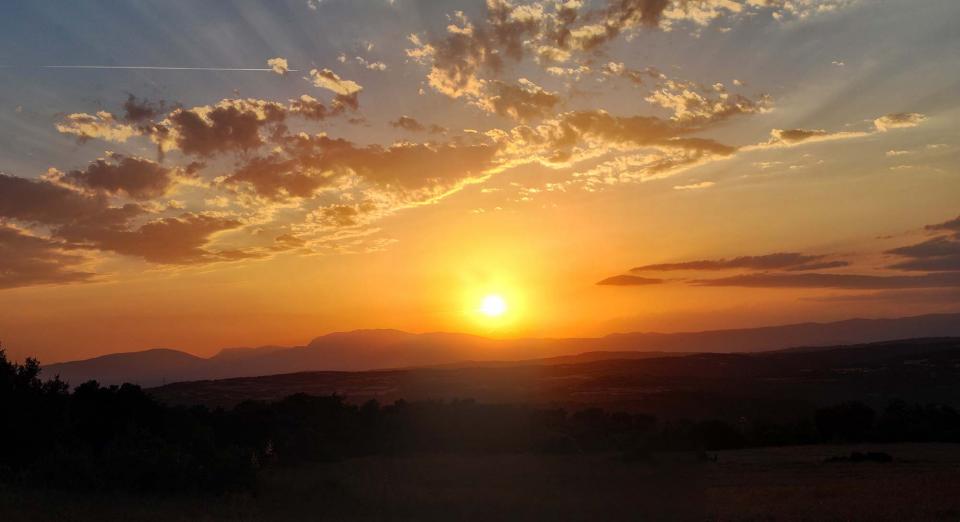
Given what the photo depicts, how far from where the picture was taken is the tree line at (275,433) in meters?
19.7

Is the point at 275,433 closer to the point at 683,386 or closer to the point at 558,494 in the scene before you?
the point at 558,494

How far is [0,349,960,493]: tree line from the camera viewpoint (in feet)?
64.6

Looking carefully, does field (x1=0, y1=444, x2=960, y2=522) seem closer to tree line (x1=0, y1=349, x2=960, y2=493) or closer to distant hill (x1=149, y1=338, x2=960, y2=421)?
tree line (x1=0, y1=349, x2=960, y2=493)

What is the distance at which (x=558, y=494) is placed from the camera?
797 inches

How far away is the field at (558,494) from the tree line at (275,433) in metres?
1.40

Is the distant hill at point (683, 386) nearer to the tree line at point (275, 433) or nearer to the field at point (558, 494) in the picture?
the tree line at point (275, 433)

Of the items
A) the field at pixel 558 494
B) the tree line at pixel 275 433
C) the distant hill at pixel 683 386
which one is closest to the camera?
the field at pixel 558 494

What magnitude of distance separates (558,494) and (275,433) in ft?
51.4

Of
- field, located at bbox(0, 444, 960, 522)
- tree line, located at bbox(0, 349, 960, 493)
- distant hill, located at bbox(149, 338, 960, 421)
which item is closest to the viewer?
field, located at bbox(0, 444, 960, 522)

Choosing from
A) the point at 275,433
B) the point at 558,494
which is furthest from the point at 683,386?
the point at 558,494

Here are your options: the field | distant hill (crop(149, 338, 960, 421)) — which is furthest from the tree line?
distant hill (crop(149, 338, 960, 421))

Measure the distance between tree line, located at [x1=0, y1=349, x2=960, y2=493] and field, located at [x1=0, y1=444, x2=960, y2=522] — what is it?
1397 millimetres

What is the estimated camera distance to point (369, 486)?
20344 millimetres

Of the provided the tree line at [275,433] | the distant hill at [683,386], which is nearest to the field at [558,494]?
the tree line at [275,433]
